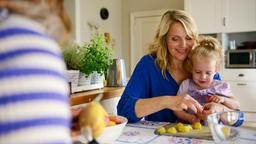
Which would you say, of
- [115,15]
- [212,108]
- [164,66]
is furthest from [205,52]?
[115,15]

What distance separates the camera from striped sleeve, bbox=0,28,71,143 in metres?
0.34

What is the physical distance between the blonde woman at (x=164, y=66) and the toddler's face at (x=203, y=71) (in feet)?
0.38

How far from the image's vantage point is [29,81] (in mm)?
354

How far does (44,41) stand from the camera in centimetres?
38

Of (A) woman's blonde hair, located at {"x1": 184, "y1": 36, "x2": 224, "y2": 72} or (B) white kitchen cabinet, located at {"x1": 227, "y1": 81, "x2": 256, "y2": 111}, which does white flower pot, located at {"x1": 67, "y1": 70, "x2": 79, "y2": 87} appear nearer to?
(A) woman's blonde hair, located at {"x1": 184, "y1": 36, "x2": 224, "y2": 72}

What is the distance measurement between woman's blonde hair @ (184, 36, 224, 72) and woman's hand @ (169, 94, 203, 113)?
0.34 metres

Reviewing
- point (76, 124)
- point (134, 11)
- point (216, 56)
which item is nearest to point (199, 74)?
point (216, 56)

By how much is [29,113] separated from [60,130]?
4 centimetres

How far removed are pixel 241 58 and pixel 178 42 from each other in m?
2.51

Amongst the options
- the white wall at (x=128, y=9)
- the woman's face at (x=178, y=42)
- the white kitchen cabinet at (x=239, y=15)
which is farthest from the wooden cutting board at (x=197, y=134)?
the white wall at (x=128, y=9)

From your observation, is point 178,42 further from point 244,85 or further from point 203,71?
point 244,85

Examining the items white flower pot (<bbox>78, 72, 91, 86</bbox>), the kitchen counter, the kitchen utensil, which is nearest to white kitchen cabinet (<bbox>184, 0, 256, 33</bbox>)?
the kitchen utensil

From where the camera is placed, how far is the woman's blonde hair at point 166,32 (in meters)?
1.66

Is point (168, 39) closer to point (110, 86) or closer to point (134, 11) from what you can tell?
point (110, 86)
